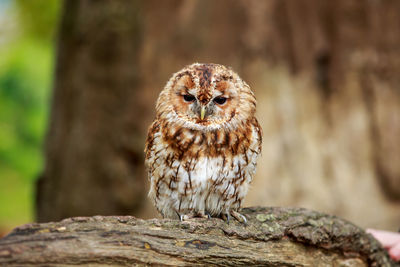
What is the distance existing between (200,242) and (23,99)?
233 inches

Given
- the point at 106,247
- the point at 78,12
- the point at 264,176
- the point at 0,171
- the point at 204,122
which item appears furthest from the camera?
the point at 0,171

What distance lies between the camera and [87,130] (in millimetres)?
4375

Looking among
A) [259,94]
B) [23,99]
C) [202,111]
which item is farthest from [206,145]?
[23,99]

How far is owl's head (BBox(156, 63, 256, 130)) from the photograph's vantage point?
198 cm

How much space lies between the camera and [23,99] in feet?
23.2

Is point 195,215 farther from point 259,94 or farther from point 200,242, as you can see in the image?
point 259,94

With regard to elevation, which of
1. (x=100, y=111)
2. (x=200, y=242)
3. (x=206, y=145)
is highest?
(x=100, y=111)

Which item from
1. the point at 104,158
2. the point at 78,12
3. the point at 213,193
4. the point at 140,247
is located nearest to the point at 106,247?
the point at 140,247

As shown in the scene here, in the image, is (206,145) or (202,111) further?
(206,145)

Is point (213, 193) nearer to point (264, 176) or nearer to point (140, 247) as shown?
point (140, 247)

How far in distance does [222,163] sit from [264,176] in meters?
2.75

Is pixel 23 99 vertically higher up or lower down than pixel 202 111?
higher up

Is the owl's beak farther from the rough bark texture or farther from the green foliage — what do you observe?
the green foliage

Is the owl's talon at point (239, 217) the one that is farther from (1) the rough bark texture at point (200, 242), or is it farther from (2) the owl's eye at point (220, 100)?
(2) the owl's eye at point (220, 100)
